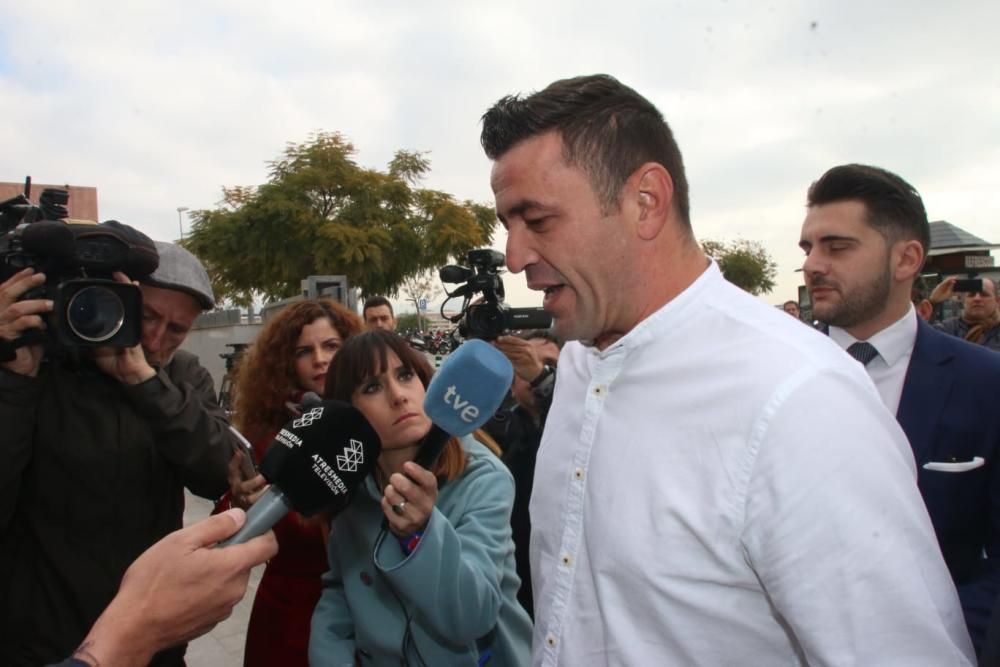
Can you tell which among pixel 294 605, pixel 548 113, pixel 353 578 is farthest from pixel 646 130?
pixel 294 605

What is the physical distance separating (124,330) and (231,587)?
0.95 metres

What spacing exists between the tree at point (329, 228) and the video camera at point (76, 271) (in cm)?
1647

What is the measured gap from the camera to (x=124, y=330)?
6.33 ft

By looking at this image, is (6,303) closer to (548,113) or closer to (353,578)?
(353,578)

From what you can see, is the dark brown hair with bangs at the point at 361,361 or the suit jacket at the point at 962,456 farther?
the dark brown hair with bangs at the point at 361,361

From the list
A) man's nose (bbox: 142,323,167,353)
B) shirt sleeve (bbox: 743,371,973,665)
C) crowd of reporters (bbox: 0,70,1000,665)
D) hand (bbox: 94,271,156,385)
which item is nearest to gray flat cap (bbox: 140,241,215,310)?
crowd of reporters (bbox: 0,70,1000,665)

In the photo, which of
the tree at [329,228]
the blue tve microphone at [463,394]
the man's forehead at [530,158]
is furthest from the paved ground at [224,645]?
the tree at [329,228]

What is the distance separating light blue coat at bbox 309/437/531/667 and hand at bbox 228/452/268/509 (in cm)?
26

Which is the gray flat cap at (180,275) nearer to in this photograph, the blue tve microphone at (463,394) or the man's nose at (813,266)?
the blue tve microphone at (463,394)

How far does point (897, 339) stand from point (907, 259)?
310 mm

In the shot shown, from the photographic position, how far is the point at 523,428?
10.7 feet

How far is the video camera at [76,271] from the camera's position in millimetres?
1861

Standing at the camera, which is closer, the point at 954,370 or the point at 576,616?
the point at 576,616

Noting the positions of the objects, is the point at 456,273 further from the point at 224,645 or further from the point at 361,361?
the point at 224,645
